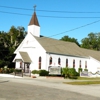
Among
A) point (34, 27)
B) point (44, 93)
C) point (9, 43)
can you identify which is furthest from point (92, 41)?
point (44, 93)

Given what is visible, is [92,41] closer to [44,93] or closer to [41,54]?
[41,54]

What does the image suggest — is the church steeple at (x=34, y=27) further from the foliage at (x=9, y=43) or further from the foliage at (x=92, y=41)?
the foliage at (x=92, y=41)

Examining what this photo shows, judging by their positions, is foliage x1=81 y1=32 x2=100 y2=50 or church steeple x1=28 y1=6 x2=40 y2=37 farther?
foliage x1=81 y1=32 x2=100 y2=50

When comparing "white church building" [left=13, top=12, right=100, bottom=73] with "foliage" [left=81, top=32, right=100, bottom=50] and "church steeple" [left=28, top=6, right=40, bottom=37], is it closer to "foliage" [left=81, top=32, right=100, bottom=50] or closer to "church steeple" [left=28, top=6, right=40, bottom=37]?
"church steeple" [left=28, top=6, right=40, bottom=37]

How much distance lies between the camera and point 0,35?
5744 cm

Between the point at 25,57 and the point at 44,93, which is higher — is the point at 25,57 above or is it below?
above

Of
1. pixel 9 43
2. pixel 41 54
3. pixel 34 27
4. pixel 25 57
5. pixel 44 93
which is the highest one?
pixel 34 27

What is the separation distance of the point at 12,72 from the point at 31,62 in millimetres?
4908

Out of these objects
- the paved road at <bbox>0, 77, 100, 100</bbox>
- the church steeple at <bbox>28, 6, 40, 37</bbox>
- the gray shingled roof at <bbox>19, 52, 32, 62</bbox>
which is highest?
the church steeple at <bbox>28, 6, 40, 37</bbox>

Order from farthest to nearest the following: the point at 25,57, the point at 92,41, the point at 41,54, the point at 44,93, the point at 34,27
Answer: the point at 92,41, the point at 34,27, the point at 25,57, the point at 41,54, the point at 44,93

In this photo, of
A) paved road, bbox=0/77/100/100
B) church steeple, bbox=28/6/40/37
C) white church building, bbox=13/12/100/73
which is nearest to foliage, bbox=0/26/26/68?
white church building, bbox=13/12/100/73

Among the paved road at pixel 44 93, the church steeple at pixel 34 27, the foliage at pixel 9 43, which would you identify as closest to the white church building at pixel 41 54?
the church steeple at pixel 34 27

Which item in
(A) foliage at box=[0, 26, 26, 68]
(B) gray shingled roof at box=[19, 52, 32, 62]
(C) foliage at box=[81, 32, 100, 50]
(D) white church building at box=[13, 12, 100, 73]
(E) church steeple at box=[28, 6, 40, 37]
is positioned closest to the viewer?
(D) white church building at box=[13, 12, 100, 73]

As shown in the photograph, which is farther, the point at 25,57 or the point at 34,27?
the point at 34,27
